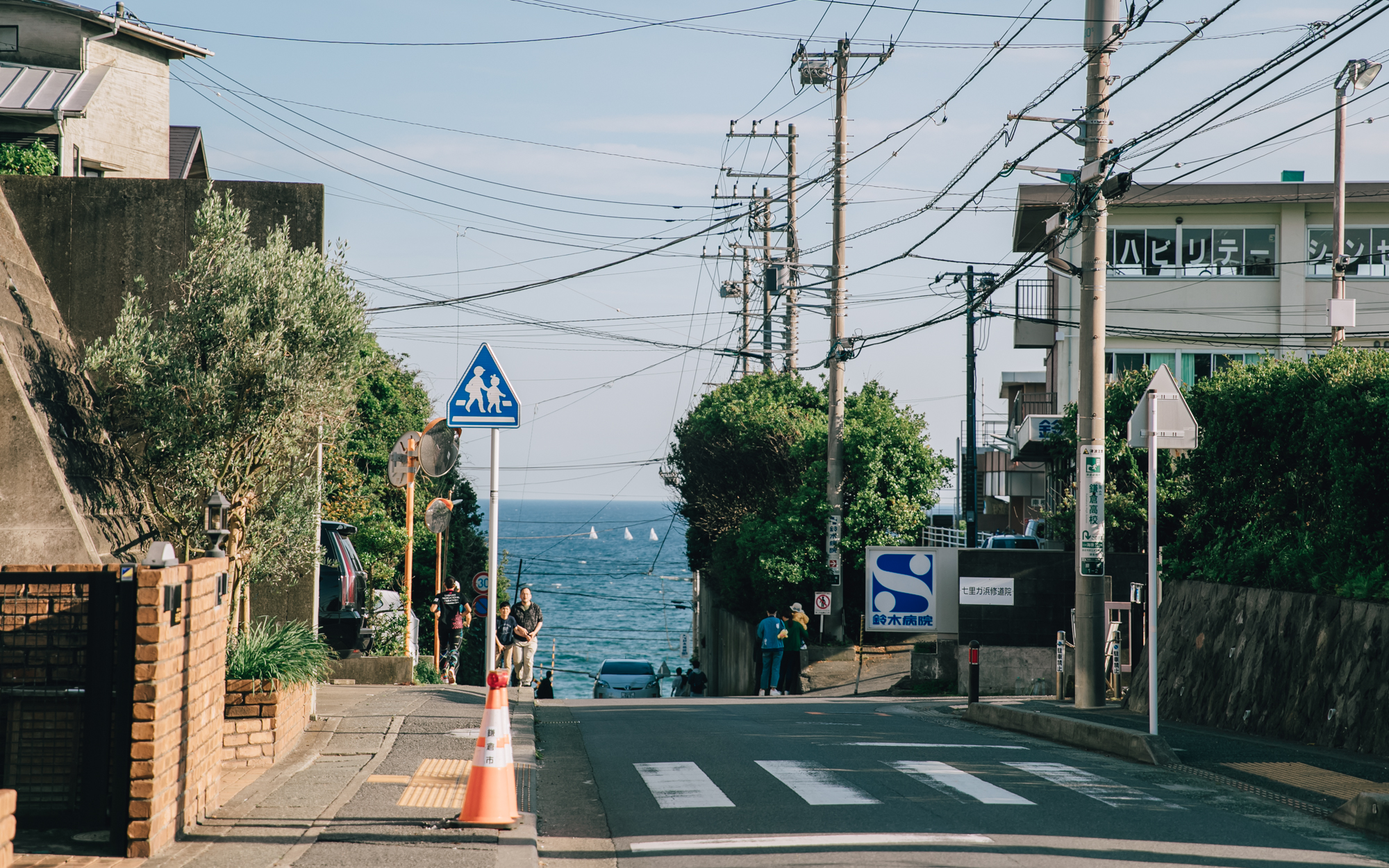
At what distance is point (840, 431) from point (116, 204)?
1837cm

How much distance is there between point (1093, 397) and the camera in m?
15.7

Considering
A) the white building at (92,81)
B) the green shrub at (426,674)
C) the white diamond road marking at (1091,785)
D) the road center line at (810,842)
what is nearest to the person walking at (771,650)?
the green shrub at (426,674)

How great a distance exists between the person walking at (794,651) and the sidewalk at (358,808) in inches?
456

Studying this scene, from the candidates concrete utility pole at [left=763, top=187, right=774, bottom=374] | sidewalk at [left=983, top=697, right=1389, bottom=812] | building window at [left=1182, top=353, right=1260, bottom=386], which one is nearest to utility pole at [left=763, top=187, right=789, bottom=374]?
concrete utility pole at [left=763, top=187, right=774, bottom=374]

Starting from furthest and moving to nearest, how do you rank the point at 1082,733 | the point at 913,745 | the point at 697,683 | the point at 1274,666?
the point at 697,683, the point at 1274,666, the point at 1082,733, the point at 913,745

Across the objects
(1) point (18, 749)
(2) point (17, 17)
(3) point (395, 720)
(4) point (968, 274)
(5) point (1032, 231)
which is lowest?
(3) point (395, 720)

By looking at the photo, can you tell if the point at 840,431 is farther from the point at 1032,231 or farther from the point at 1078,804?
the point at 1078,804

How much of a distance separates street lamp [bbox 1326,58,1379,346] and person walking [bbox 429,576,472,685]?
17338 millimetres

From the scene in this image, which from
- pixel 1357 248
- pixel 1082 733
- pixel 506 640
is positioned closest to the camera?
pixel 1082 733

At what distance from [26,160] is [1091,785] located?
1970 cm

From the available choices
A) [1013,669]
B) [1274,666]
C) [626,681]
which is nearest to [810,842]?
[1274,666]

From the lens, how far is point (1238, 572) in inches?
619

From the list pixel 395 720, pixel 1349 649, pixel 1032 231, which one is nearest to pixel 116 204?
pixel 395 720

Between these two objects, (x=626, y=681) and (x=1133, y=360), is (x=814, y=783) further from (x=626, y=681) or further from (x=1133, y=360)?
(x=626, y=681)
